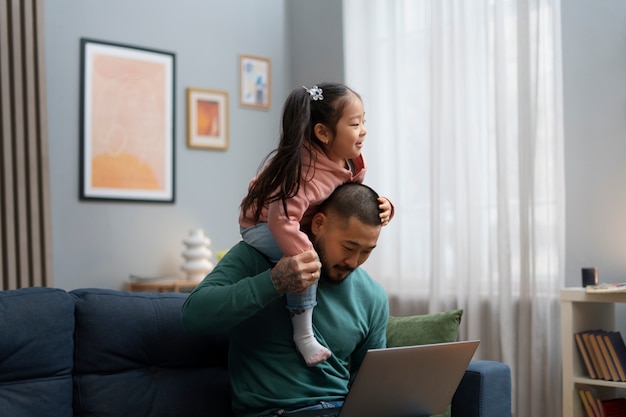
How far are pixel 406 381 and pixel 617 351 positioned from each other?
1.76 m

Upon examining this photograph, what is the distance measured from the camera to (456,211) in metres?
4.23

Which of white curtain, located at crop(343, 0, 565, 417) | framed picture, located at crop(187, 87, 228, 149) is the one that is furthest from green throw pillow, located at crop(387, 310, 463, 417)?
framed picture, located at crop(187, 87, 228, 149)

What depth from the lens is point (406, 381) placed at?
1873 millimetres

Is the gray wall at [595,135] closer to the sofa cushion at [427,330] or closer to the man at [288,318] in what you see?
the sofa cushion at [427,330]

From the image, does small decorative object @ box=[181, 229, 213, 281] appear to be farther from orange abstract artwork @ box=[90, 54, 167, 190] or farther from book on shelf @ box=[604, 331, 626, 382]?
book on shelf @ box=[604, 331, 626, 382]

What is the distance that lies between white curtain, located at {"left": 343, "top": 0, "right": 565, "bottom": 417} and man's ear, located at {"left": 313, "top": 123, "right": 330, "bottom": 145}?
201 centimetres

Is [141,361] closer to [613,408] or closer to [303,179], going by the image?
[303,179]

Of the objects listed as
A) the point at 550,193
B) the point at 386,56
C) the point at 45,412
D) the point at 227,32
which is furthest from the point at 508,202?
the point at 45,412

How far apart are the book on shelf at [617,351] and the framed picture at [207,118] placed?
2781 millimetres

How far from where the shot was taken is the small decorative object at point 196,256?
4.63 meters

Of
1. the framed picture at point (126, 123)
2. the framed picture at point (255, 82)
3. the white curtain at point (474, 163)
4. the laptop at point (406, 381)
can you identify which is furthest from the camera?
the framed picture at point (255, 82)

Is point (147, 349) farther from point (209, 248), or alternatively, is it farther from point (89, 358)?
point (209, 248)

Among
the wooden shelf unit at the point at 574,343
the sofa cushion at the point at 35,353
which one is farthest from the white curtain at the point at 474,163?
the sofa cushion at the point at 35,353

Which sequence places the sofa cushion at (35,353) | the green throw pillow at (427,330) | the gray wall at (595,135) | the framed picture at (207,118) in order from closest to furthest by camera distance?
the sofa cushion at (35,353) → the green throw pillow at (427,330) → the gray wall at (595,135) → the framed picture at (207,118)
